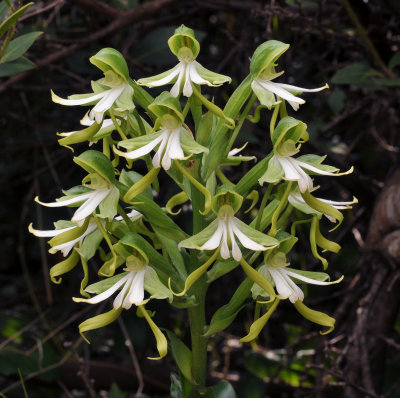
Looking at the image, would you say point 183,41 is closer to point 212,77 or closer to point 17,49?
point 212,77

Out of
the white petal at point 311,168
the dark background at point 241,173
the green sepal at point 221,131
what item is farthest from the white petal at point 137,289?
the dark background at point 241,173

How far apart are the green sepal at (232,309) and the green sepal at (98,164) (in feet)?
0.94

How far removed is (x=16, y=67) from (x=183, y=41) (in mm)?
476

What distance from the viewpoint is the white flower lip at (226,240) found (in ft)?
3.05

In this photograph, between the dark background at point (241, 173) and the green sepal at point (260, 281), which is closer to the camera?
the green sepal at point (260, 281)

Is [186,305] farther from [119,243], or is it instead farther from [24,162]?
[24,162]

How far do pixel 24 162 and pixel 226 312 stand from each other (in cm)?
145

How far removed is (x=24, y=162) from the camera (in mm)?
2295

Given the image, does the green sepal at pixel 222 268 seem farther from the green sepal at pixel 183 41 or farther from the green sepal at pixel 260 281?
the green sepal at pixel 183 41

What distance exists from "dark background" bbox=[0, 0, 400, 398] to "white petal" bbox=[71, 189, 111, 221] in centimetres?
59

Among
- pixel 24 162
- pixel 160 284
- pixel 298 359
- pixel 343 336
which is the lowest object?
pixel 298 359

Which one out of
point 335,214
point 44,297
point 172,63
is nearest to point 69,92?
point 172,63

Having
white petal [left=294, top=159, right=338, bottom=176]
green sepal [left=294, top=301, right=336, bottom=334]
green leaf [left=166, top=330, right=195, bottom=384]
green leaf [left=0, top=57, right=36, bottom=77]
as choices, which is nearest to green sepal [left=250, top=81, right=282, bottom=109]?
white petal [left=294, top=159, right=338, bottom=176]

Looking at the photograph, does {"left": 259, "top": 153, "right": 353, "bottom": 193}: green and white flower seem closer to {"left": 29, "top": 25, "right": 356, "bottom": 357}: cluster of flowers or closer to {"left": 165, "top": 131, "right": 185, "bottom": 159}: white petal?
{"left": 29, "top": 25, "right": 356, "bottom": 357}: cluster of flowers
